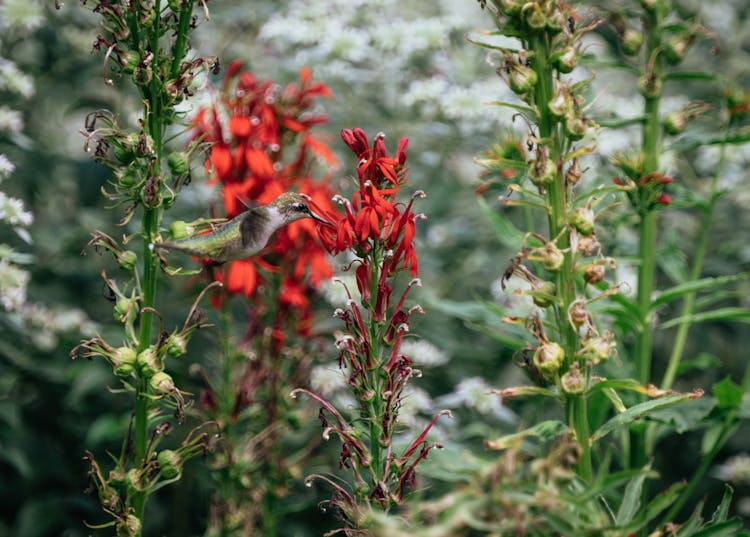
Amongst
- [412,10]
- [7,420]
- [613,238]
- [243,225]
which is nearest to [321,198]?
[243,225]

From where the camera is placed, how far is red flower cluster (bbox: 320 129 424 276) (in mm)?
855

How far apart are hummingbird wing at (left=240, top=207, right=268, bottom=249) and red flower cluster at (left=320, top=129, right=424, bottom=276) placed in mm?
66

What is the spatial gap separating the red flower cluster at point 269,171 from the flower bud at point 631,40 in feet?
1.52

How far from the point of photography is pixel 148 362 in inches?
37.4

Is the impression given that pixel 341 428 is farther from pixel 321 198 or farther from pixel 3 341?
pixel 3 341

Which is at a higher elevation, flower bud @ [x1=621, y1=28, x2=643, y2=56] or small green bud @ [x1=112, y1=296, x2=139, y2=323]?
flower bud @ [x1=621, y1=28, x2=643, y2=56]

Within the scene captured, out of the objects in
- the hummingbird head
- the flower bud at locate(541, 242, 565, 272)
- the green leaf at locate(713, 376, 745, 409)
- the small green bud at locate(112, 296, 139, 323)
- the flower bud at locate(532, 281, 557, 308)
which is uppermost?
the hummingbird head

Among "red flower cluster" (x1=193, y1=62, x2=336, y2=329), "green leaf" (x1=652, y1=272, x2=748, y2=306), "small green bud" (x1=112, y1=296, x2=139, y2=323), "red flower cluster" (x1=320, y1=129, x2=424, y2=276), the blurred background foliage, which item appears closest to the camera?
"red flower cluster" (x1=320, y1=129, x2=424, y2=276)

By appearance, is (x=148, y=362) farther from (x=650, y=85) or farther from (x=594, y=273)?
(x=650, y=85)

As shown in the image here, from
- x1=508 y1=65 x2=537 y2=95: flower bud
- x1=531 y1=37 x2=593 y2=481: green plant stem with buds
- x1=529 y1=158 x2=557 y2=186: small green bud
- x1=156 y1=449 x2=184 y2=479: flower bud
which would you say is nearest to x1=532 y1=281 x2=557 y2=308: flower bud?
x1=531 y1=37 x2=593 y2=481: green plant stem with buds

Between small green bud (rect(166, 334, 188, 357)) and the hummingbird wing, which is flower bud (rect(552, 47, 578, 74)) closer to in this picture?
the hummingbird wing

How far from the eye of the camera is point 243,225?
2.97 feet

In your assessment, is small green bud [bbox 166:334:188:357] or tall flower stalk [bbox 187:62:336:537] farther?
tall flower stalk [bbox 187:62:336:537]

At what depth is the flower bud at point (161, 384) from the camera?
94 cm
